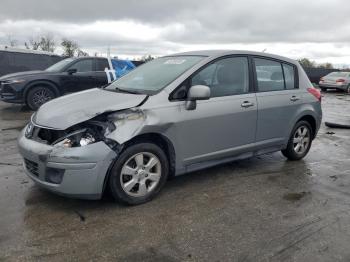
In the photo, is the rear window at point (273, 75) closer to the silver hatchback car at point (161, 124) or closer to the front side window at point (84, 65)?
the silver hatchback car at point (161, 124)

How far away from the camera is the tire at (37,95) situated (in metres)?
10.6

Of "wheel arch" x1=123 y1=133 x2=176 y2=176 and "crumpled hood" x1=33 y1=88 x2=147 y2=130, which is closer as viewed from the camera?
"crumpled hood" x1=33 y1=88 x2=147 y2=130

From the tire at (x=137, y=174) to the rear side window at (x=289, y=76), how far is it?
2.54 m

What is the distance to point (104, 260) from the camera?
9.87 feet

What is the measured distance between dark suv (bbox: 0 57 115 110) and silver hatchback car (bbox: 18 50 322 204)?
6.16 m

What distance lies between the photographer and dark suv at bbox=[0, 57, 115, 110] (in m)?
10.4

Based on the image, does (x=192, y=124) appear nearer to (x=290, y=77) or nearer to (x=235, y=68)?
(x=235, y=68)

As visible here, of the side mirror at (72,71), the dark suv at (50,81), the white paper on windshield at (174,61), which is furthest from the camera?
the side mirror at (72,71)

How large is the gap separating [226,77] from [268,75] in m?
0.88

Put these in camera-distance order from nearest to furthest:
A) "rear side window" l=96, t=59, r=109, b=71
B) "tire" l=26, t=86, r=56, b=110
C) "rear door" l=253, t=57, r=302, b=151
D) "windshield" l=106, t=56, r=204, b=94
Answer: "windshield" l=106, t=56, r=204, b=94, "rear door" l=253, t=57, r=302, b=151, "tire" l=26, t=86, r=56, b=110, "rear side window" l=96, t=59, r=109, b=71

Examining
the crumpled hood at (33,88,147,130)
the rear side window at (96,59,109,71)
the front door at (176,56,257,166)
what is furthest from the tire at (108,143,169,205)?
the rear side window at (96,59,109,71)

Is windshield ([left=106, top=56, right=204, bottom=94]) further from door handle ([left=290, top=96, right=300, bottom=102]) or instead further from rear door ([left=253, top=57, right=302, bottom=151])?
door handle ([left=290, top=96, right=300, bottom=102])

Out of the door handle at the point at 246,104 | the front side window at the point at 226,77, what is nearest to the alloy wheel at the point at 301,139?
the door handle at the point at 246,104

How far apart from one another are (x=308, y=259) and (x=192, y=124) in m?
1.89
